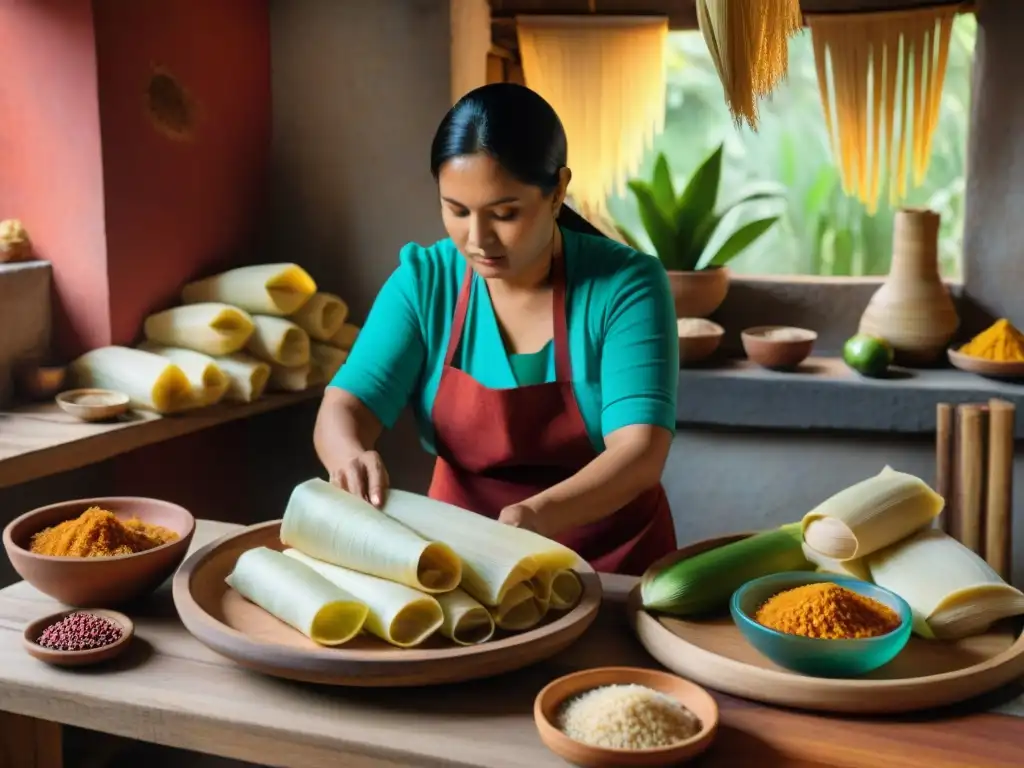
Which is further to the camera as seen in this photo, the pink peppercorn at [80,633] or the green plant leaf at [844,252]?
the green plant leaf at [844,252]

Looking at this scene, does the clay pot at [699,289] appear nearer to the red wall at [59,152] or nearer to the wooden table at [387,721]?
the red wall at [59,152]

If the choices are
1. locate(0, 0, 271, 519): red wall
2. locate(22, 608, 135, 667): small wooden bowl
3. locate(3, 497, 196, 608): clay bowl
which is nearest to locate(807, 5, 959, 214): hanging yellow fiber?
locate(0, 0, 271, 519): red wall

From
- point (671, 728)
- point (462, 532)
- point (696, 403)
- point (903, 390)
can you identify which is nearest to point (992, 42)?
point (903, 390)

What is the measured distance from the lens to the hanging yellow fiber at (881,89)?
9.96ft

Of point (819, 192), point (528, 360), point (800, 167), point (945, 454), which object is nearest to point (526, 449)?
point (528, 360)

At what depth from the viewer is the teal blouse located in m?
1.83

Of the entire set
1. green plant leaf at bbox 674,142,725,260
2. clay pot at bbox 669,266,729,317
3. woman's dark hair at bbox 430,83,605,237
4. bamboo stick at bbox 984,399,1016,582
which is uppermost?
woman's dark hair at bbox 430,83,605,237

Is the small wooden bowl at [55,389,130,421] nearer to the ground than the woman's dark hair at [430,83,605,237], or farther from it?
nearer to the ground

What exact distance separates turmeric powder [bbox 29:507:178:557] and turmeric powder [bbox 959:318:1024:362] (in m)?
2.18

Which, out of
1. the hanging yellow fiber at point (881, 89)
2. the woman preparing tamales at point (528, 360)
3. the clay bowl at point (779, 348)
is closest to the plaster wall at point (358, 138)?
the clay bowl at point (779, 348)

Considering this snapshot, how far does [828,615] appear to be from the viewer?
1253mm

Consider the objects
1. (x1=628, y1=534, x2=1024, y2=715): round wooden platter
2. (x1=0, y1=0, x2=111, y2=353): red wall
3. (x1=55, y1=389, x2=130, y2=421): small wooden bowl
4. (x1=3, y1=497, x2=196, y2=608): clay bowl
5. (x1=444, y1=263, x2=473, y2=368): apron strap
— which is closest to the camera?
(x1=628, y1=534, x2=1024, y2=715): round wooden platter

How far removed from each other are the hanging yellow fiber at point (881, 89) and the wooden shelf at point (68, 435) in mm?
1729

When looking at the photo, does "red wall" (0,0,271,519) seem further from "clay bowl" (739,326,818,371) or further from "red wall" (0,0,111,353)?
"clay bowl" (739,326,818,371)
